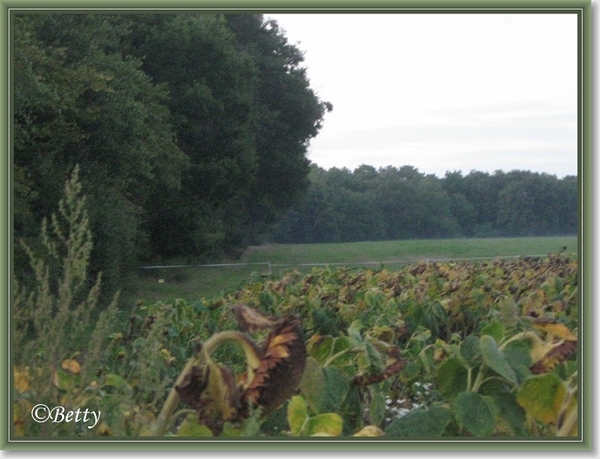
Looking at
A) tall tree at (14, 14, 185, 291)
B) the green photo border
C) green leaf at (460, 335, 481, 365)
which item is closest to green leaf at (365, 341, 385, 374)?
green leaf at (460, 335, 481, 365)

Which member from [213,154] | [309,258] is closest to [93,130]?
[213,154]

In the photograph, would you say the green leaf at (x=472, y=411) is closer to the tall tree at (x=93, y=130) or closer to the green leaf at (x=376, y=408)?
the green leaf at (x=376, y=408)

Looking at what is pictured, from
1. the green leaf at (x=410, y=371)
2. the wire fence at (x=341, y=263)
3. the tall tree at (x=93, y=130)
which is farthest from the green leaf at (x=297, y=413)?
the wire fence at (x=341, y=263)

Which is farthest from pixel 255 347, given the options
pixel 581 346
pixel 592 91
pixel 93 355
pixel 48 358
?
pixel 592 91

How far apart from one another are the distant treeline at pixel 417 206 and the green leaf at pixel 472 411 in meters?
1.84

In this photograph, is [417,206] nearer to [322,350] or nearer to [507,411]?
[322,350]

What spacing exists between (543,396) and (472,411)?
24 cm

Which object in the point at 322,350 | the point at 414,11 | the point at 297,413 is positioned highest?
the point at 414,11

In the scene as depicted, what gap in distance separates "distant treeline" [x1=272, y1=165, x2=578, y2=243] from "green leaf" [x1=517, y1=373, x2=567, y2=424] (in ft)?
5.95

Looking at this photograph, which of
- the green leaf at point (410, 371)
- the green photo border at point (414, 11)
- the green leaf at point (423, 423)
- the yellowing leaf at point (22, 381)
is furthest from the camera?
the green leaf at point (410, 371)

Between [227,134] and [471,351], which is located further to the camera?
[227,134]

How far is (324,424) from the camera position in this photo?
239cm

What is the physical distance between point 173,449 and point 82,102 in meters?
2.75

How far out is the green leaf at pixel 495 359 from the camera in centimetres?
255
